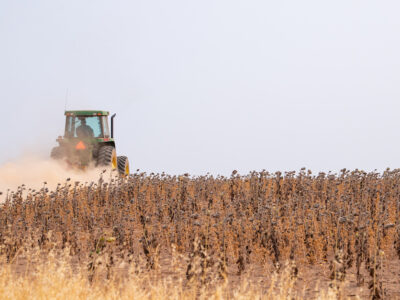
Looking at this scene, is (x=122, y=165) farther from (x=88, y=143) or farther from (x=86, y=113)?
(x=86, y=113)

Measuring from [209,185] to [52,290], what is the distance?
339 inches

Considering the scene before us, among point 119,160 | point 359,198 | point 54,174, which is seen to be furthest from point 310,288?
point 119,160

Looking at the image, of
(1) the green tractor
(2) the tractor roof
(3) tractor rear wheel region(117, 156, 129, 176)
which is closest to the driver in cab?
(1) the green tractor

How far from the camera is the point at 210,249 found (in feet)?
24.3

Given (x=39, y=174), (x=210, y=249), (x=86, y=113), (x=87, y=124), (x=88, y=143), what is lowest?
(x=210, y=249)

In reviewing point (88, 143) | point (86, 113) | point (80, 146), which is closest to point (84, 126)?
point (86, 113)

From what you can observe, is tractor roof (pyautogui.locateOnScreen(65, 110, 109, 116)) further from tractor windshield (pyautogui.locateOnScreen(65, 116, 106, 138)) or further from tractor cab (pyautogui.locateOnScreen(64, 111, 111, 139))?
tractor windshield (pyautogui.locateOnScreen(65, 116, 106, 138))

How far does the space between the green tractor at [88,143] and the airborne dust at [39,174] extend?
0.28 m

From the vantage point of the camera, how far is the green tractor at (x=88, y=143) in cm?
1703

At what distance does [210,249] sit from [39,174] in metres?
10.8

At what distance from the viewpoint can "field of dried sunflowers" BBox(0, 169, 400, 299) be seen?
582 cm

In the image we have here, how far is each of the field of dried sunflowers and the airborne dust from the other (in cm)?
340

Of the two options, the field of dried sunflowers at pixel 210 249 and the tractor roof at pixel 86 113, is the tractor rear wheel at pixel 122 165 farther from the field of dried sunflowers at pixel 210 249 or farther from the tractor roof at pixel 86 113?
the field of dried sunflowers at pixel 210 249

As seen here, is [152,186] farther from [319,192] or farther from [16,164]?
[16,164]
